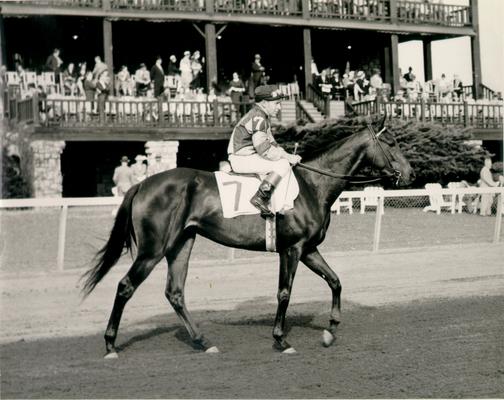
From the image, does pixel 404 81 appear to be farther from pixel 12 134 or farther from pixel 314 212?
pixel 314 212

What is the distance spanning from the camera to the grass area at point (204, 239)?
1393 centimetres

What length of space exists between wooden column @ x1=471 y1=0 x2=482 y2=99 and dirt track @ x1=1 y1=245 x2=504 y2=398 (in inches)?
801

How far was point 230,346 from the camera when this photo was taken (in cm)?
726

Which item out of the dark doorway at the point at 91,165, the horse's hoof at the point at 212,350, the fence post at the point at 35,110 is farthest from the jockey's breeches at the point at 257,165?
the dark doorway at the point at 91,165

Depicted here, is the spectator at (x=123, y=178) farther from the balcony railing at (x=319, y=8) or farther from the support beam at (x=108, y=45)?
the balcony railing at (x=319, y=8)

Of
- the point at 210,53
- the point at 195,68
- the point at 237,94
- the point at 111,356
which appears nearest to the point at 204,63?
the point at 210,53

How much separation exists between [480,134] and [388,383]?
24109 mm

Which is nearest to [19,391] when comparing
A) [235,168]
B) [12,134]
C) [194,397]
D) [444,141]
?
[194,397]

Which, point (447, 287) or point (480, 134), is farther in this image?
point (480, 134)

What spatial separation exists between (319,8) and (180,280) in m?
23.1

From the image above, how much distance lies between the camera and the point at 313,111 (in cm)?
2669

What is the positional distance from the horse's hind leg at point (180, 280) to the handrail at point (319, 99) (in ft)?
61.4

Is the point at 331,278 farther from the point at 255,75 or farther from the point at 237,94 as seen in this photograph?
the point at 255,75

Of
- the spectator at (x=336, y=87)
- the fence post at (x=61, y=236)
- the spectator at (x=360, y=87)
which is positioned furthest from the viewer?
the spectator at (x=336, y=87)
